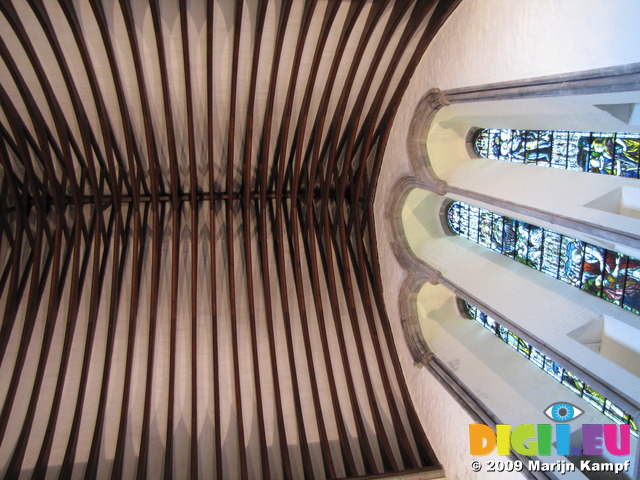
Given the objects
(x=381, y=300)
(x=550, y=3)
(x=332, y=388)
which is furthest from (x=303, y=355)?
(x=550, y=3)

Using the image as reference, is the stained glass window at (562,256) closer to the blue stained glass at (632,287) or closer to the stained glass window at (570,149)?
the blue stained glass at (632,287)

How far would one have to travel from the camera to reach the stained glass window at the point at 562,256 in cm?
617

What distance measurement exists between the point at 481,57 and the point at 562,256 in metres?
2.81

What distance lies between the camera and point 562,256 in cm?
698

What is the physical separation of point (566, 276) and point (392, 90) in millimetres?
4256

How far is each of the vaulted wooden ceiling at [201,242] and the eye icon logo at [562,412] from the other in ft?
7.50

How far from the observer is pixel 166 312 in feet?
30.9

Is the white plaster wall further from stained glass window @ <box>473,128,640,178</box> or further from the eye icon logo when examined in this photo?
stained glass window @ <box>473,128,640,178</box>

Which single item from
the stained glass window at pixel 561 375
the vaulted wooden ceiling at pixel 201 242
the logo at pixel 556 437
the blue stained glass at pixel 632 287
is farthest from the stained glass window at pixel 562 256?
the vaulted wooden ceiling at pixel 201 242

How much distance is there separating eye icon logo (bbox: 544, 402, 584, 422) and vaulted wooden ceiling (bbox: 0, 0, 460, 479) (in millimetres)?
2286

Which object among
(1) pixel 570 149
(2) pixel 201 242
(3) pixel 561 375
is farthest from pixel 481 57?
(2) pixel 201 242

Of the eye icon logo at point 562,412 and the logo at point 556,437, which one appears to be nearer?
the logo at point 556,437

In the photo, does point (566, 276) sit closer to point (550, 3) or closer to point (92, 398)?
point (550, 3)

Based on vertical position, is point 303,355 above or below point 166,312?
below
